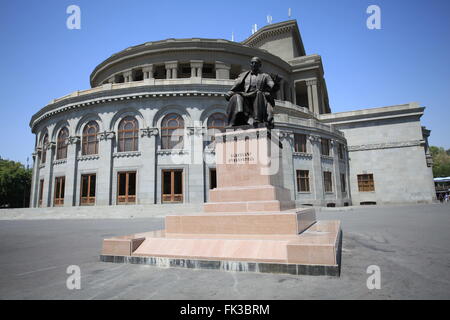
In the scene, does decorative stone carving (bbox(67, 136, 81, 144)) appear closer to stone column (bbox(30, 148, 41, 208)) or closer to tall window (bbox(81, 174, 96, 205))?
tall window (bbox(81, 174, 96, 205))

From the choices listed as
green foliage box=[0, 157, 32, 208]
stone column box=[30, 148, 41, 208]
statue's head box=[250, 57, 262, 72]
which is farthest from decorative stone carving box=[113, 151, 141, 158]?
green foliage box=[0, 157, 32, 208]

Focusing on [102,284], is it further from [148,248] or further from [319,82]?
[319,82]

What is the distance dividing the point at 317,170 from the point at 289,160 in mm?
3995

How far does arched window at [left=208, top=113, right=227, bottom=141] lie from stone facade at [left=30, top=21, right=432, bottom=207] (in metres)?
0.23

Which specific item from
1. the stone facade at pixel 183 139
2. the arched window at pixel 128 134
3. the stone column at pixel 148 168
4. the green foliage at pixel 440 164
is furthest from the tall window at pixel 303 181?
the green foliage at pixel 440 164

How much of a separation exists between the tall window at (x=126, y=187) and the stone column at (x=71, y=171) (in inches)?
207

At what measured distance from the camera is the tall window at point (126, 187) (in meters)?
26.3

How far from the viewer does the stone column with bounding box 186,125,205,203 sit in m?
25.5

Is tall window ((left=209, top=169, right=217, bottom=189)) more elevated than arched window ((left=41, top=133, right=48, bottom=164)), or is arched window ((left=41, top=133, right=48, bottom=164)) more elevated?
arched window ((left=41, top=133, right=48, bottom=164))

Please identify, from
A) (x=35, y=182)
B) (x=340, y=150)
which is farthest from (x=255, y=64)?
(x=35, y=182)

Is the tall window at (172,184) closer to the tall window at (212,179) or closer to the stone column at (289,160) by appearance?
the tall window at (212,179)

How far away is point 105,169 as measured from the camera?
27016mm

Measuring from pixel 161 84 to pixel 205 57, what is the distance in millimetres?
12155

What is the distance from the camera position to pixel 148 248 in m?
5.98
